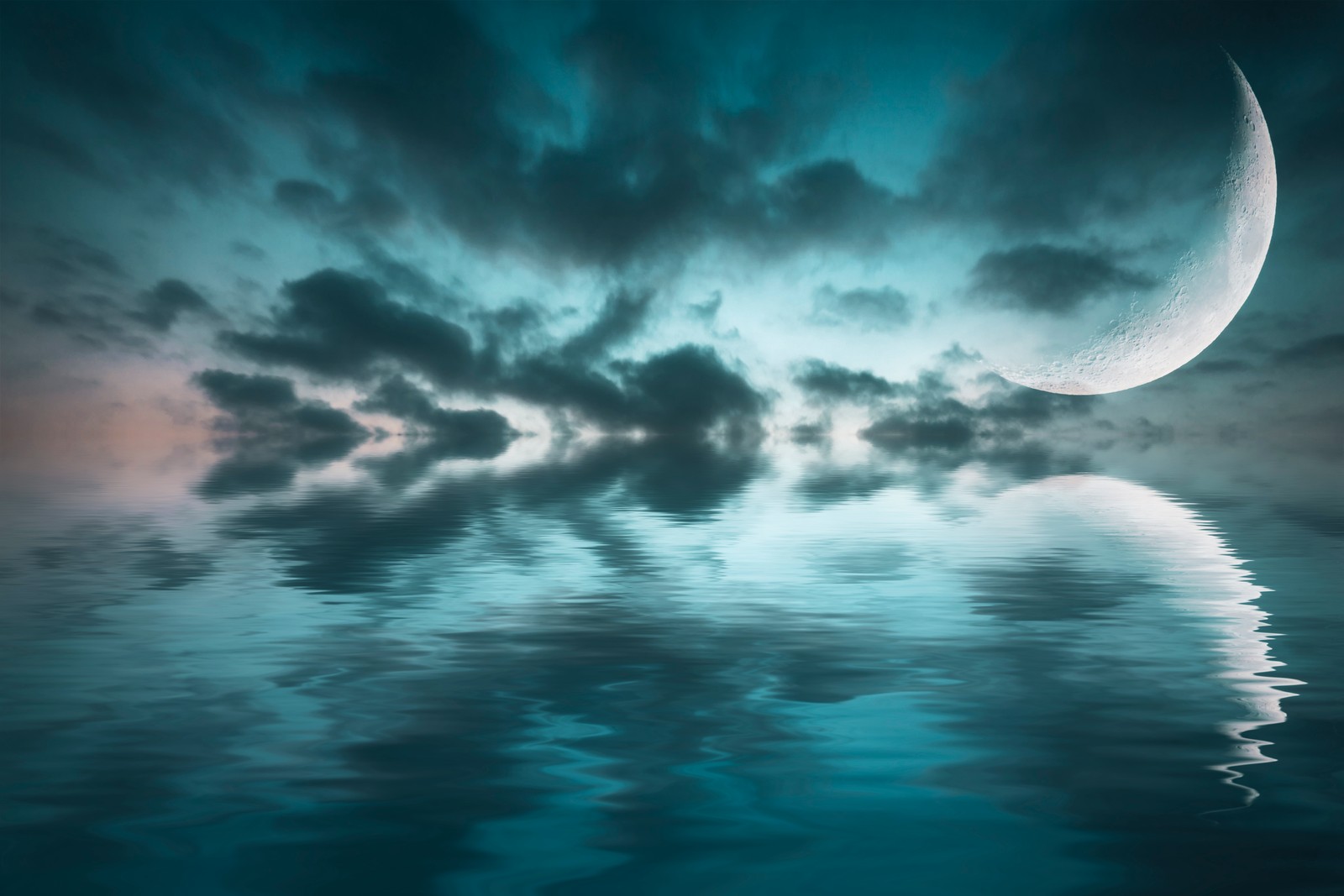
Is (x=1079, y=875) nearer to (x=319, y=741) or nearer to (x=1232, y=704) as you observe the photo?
(x=1232, y=704)

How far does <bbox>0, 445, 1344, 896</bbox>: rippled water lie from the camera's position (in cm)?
690

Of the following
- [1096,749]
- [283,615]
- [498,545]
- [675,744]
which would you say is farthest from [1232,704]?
[498,545]

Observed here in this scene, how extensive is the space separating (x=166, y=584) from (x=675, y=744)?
1492cm

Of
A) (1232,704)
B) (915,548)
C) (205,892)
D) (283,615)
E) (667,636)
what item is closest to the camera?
(205,892)

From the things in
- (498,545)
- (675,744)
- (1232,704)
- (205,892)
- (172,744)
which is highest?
(498,545)

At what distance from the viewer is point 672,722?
998cm

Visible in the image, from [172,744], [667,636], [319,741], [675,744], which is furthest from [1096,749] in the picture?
[172,744]

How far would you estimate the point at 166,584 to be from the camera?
18.4 meters

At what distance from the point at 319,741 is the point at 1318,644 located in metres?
15.5

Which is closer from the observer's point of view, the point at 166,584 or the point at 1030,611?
the point at 1030,611

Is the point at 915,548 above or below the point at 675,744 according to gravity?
above

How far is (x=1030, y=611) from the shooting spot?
52.6 ft

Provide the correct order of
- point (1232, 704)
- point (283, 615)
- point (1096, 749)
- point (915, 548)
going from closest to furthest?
point (1096, 749) → point (1232, 704) → point (283, 615) → point (915, 548)

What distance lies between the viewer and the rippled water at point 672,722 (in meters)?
6.90
